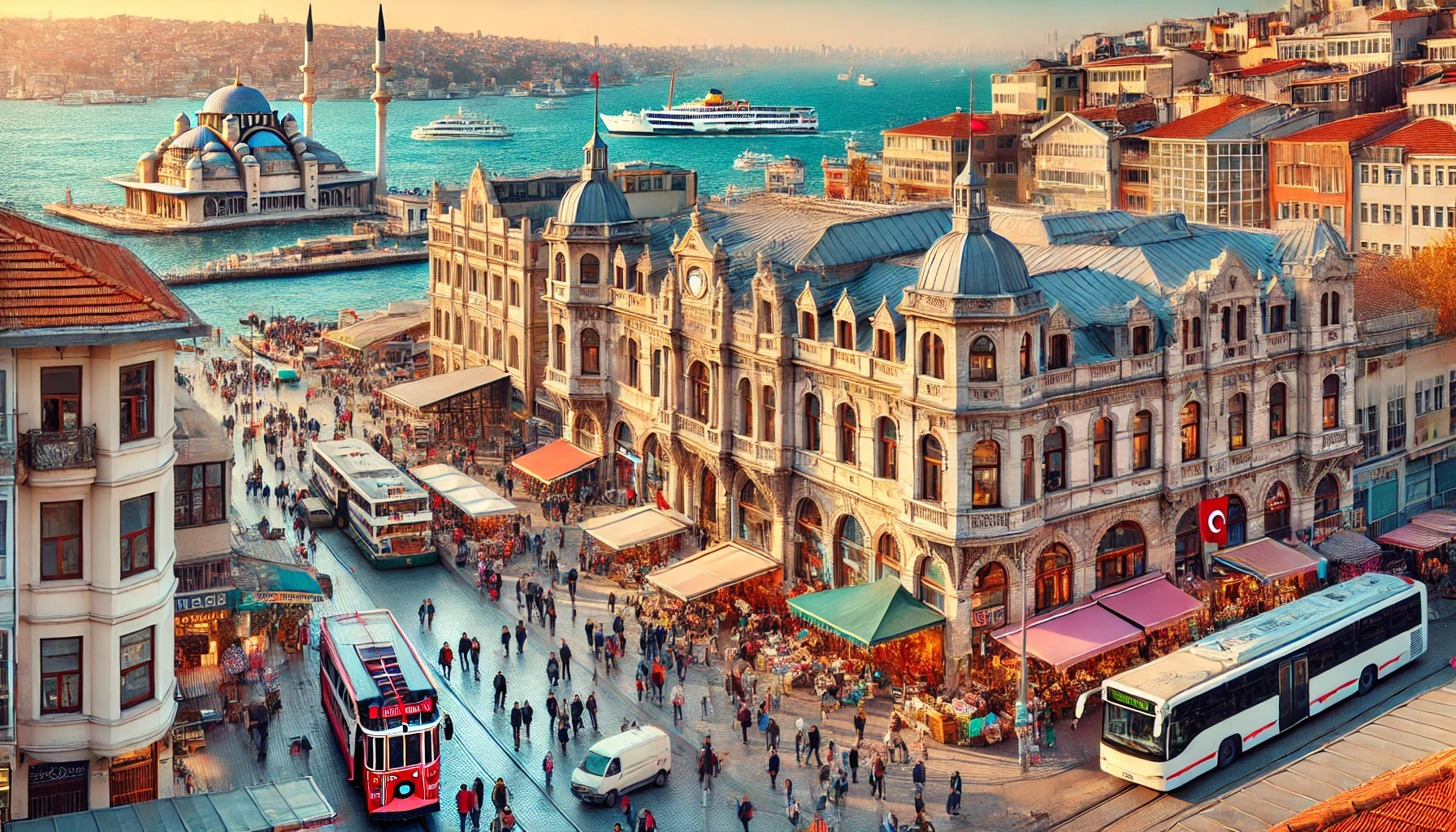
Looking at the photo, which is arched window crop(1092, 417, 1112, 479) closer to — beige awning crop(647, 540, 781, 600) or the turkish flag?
the turkish flag

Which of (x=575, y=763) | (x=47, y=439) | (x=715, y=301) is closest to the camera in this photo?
(x=47, y=439)

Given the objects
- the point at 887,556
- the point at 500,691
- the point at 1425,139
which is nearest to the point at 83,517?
the point at 500,691

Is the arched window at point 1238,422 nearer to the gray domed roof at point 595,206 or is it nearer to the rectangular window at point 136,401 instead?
the gray domed roof at point 595,206

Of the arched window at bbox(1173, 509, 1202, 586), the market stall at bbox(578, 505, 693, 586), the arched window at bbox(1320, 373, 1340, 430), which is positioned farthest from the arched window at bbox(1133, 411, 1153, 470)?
the market stall at bbox(578, 505, 693, 586)

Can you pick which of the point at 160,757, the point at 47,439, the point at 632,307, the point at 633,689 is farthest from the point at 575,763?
the point at 632,307

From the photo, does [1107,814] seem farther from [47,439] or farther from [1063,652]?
[47,439]

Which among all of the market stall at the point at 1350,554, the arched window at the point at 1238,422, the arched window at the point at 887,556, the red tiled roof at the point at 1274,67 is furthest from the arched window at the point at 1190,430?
the red tiled roof at the point at 1274,67
